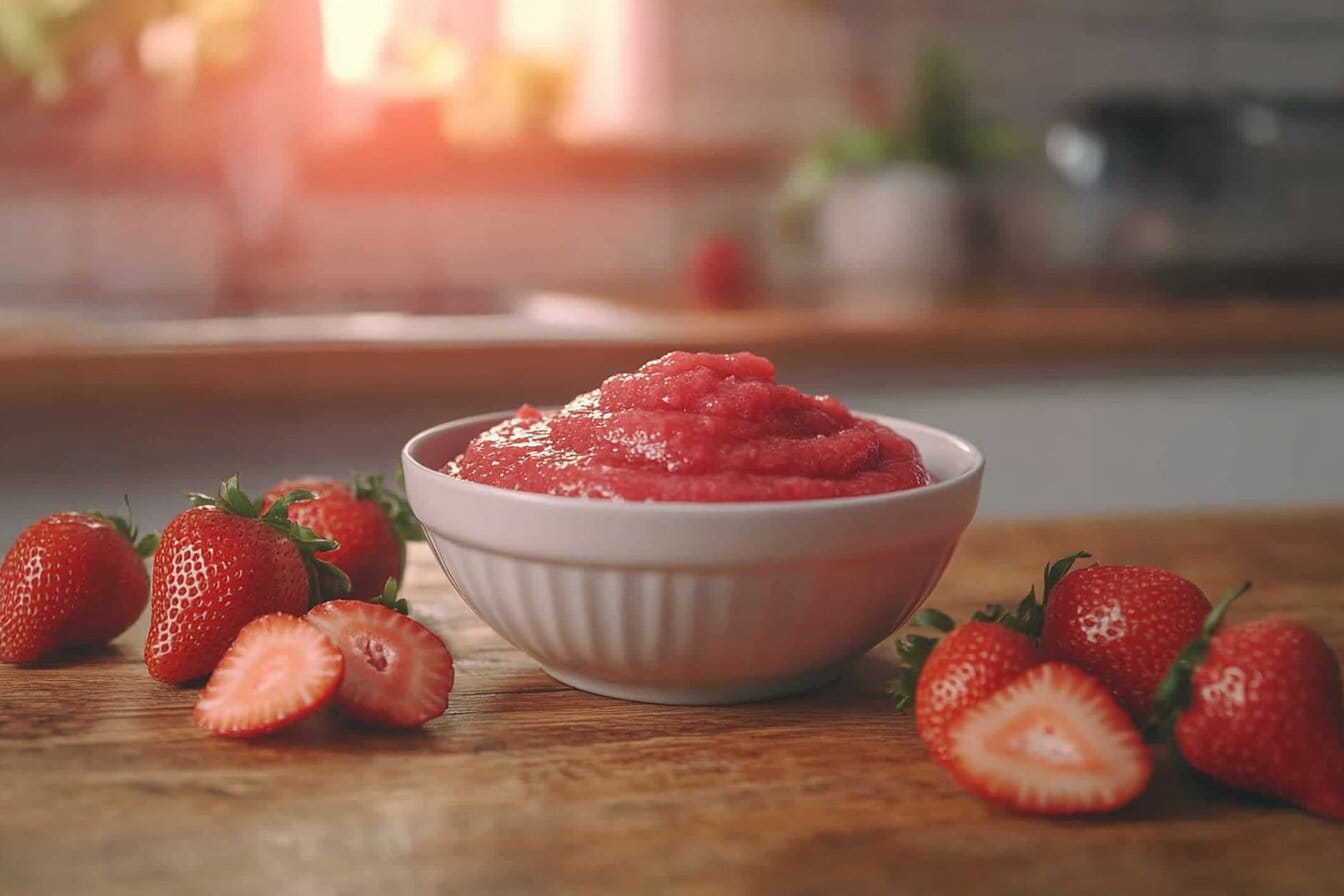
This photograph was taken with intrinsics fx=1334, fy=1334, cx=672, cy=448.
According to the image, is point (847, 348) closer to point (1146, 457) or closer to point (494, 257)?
point (1146, 457)

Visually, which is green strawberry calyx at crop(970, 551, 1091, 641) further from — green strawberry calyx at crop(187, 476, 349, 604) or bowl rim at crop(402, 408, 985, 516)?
green strawberry calyx at crop(187, 476, 349, 604)

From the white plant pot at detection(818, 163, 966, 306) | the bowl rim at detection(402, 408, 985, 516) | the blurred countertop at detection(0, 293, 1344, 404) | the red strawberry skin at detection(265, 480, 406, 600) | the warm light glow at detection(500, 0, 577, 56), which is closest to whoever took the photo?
the bowl rim at detection(402, 408, 985, 516)

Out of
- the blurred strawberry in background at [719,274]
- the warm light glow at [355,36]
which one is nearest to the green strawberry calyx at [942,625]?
the blurred strawberry in background at [719,274]

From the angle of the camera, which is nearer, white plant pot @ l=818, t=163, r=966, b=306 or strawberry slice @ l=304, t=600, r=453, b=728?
strawberry slice @ l=304, t=600, r=453, b=728

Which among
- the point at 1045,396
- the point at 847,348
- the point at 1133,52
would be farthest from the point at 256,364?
the point at 1133,52

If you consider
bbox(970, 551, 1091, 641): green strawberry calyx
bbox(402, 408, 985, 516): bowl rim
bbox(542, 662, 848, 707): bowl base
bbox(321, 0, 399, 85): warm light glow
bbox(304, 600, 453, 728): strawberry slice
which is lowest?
bbox(542, 662, 848, 707): bowl base

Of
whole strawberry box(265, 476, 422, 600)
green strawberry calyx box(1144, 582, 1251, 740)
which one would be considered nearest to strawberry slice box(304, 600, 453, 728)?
whole strawberry box(265, 476, 422, 600)
